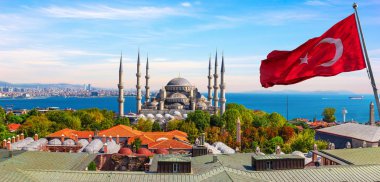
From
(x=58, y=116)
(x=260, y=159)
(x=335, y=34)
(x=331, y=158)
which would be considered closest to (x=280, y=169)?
(x=260, y=159)

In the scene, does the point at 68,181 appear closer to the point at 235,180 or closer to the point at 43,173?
the point at 43,173

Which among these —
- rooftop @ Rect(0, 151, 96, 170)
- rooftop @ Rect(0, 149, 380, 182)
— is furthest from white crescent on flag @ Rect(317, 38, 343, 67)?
rooftop @ Rect(0, 151, 96, 170)

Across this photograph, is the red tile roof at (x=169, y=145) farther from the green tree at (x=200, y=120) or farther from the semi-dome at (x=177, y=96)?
the semi-dome at (x=177, y=96)

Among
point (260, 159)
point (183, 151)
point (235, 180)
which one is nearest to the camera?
point (235, 180)

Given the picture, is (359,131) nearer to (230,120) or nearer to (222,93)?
(230,120)

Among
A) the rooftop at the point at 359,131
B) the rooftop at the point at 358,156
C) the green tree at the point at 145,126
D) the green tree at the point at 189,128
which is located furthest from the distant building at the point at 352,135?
the green tree at the point at 145,126

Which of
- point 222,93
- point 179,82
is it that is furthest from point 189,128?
point 179,82
